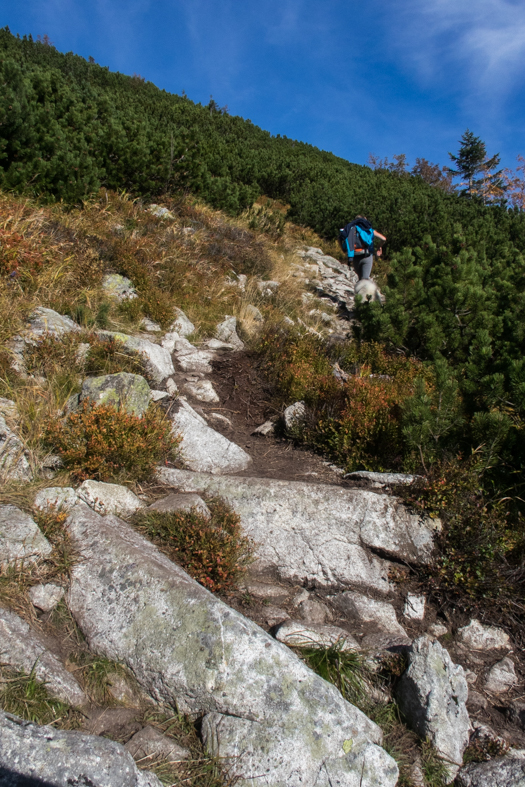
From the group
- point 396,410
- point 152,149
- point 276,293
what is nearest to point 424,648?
point 396,410

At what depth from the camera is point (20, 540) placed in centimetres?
302

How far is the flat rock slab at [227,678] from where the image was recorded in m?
2.42

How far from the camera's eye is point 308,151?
2827 cm

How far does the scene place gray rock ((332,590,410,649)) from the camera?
138 inches

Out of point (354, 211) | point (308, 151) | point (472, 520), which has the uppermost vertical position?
point (308, 151)

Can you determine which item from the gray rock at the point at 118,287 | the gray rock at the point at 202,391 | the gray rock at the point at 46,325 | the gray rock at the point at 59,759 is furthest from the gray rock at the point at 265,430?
the gray rock at the point at 59,759

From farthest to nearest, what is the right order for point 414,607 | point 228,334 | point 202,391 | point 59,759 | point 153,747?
point 228,334
point 202,391
point 414,607
point 153,747
point 59,759

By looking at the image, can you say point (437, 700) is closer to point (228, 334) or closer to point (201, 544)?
point (201, 544)

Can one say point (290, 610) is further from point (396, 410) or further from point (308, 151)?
point (308, 151)

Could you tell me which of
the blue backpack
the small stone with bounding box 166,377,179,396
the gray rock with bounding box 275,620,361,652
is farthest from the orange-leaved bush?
the blue backpack

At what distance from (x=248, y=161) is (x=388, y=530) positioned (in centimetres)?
1585

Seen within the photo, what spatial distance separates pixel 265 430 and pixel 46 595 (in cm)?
368

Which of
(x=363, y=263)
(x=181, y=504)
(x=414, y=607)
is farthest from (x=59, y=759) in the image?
(x=363, y=263)

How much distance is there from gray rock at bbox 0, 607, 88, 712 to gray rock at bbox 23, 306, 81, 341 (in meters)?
3.52
